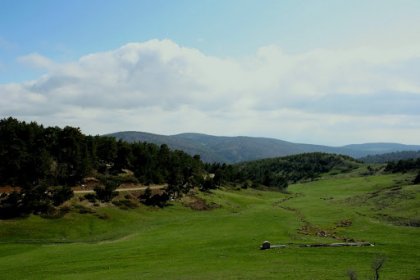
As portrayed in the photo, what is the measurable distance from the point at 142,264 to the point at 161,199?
67862 mm

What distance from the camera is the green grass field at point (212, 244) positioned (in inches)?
1718

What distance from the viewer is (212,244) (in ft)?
200

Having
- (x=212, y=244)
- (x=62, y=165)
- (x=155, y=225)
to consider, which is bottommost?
(x=155, y=225)

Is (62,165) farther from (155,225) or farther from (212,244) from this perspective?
(212,244)

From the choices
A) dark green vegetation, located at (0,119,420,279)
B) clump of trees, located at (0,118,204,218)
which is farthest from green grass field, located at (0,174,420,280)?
clump of trees, located at (0,118,204,218)

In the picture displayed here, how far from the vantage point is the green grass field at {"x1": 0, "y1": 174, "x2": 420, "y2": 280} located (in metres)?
43.6

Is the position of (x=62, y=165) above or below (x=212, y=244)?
above

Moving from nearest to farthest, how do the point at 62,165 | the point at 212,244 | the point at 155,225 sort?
the point at 212,244, the point at 155,225, the point at 62,165

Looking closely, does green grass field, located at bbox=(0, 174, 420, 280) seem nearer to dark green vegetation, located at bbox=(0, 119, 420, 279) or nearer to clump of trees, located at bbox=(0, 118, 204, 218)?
dark green vegetation, located at bbox=(0, 119, 420, 279)

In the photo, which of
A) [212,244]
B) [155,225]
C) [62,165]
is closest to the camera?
[212,244]

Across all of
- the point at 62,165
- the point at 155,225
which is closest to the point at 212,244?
the point at 155,225

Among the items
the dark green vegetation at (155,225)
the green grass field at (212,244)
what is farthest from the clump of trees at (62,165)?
the green grass field at (212,244)

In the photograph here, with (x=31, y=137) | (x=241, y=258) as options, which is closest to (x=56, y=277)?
(x=241, y=258)

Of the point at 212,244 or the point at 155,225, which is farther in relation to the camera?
the point at 155,225
